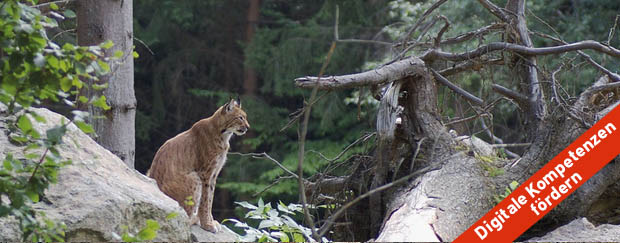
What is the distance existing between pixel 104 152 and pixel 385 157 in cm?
191

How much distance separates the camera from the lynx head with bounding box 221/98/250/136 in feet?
22.7

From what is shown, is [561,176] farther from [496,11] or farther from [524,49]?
[496,11]

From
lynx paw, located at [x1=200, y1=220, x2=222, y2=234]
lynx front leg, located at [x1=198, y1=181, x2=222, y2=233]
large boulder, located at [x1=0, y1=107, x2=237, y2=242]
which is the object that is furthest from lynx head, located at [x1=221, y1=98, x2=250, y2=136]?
large boulder, located at [x1=0, y1=107, x2=237, y2=242]

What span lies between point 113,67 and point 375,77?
188cm

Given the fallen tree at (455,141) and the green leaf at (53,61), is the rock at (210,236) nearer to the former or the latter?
the fallen tree at (455,141)

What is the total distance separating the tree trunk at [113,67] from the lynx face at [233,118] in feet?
4.69

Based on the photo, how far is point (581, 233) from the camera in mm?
4719

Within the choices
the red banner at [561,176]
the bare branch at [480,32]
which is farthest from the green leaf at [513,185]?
the bare branch at [480,32]

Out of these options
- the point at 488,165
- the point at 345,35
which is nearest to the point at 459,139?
the point at 488,165

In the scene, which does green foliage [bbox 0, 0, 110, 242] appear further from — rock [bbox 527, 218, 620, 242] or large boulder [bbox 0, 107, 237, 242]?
rock [bbox 527, 218, 620, 242]

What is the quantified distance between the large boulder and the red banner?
6.67 feet

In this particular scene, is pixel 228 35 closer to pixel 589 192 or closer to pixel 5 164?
pixel 589 192

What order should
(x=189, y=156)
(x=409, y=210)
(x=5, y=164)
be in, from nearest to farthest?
(x=5, y=164) < (x=409, y=210) < (x=189, y=156)

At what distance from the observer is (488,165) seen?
5.07 m
